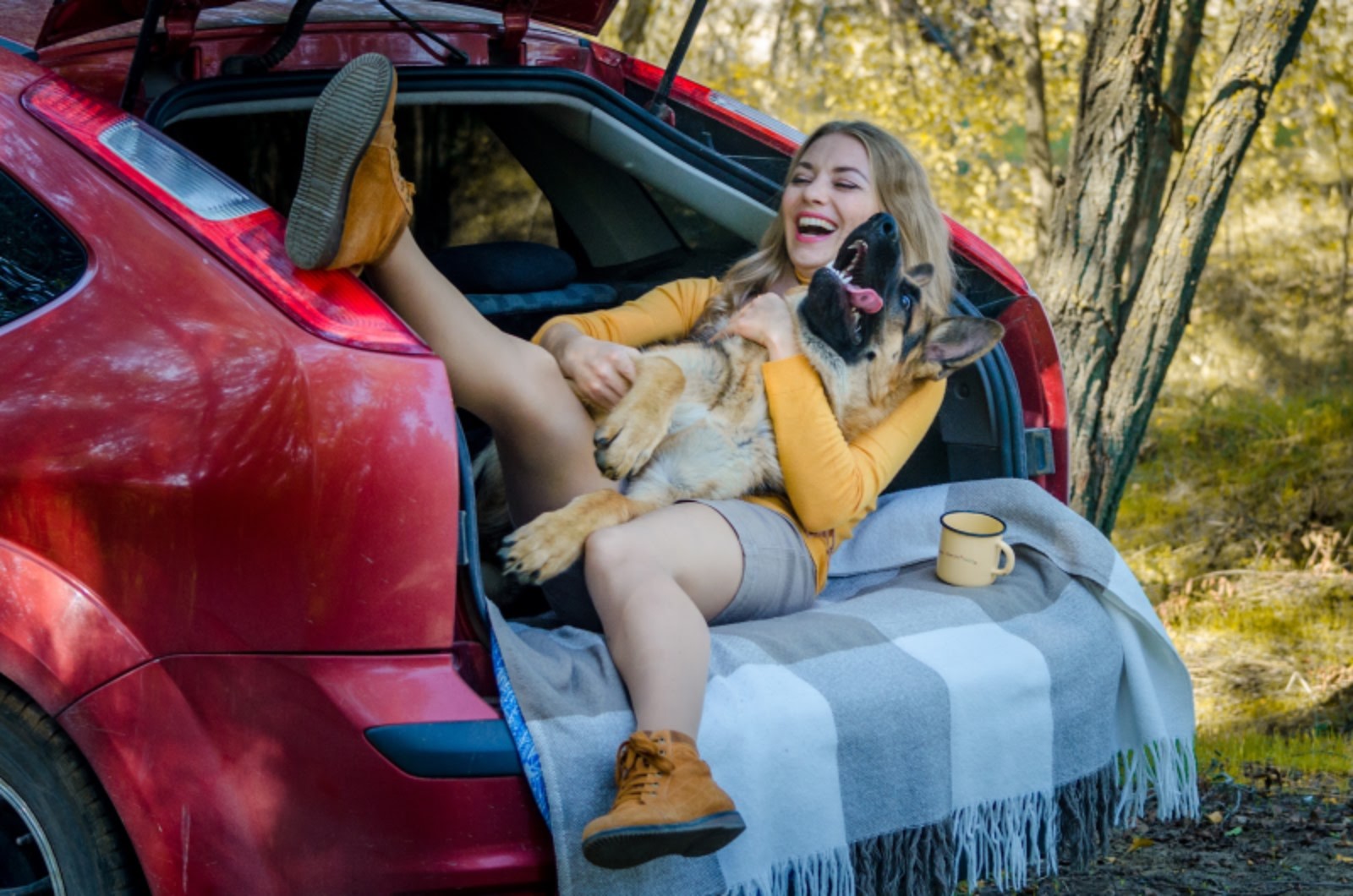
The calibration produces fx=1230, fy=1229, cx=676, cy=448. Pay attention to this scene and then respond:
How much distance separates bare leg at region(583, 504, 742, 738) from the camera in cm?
194

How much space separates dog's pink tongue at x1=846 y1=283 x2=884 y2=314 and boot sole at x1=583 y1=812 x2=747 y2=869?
120 centimetres

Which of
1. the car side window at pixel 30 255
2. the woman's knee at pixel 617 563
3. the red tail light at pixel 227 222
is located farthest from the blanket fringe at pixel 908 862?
the car side window at pixel 30 255

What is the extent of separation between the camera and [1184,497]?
6.32 metres

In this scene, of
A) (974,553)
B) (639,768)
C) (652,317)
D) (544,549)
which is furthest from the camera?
(652,317)

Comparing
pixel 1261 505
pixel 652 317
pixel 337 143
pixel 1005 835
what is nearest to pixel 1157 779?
pixel 1005 835

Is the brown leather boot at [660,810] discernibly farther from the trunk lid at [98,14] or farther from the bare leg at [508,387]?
the trunk lid at [98,14]

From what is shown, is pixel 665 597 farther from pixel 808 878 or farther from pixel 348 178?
pixel 348 178

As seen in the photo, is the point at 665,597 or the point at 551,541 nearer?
the point at 665,597

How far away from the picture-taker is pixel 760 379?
263cm

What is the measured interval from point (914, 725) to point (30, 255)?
1579mm

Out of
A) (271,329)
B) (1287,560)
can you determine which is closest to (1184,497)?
(1287,560)

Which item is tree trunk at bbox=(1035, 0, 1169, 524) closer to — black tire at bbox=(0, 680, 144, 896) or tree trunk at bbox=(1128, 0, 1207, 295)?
tree trunk at bbox=(1128, 0, 1207, 295)

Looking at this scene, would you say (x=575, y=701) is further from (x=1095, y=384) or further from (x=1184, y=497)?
(x=1184, y=497)

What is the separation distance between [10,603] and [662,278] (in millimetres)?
2092
